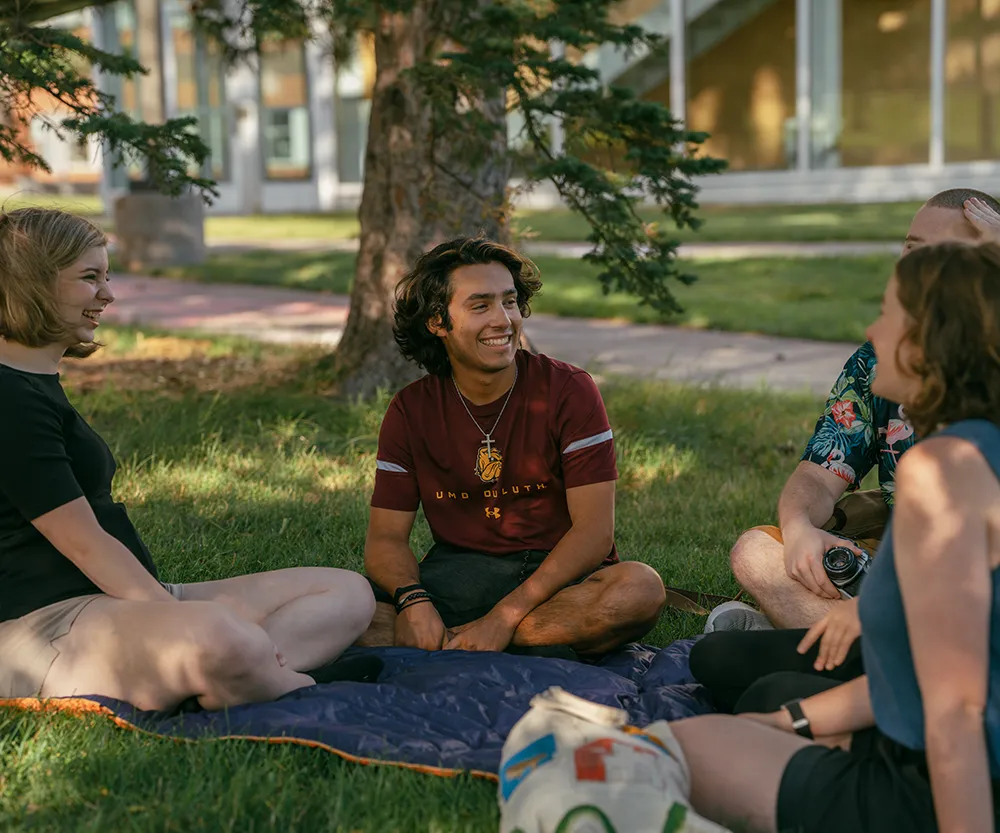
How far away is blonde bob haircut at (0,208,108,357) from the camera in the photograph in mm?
3469

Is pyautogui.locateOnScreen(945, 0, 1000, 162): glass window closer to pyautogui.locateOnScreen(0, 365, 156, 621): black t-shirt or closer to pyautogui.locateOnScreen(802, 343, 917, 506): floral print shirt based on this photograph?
pyautogui.locateOnScreen(802, 343, 917, 506): floral print shirt

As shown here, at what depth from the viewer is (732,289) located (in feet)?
42.3

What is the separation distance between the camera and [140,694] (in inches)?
137

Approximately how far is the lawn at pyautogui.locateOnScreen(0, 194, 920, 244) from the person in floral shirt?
34.0ft

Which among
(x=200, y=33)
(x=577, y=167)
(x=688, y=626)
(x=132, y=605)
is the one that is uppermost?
(x=200, y=33)

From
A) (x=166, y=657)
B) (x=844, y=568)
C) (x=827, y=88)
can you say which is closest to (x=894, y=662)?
(x=844, y=568)

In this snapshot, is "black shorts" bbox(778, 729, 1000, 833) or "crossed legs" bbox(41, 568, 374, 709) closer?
"black shorts" bbox(778, 729, 1000, 833)

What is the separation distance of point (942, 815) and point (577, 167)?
4.32 m

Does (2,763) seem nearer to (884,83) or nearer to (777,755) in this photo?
(777,755)

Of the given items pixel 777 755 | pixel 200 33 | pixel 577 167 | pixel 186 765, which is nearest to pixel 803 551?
pixel 777 755

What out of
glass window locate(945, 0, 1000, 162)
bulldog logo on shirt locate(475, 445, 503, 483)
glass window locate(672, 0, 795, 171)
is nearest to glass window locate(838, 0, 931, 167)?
glass window locate(945, 0, 1000, 162)

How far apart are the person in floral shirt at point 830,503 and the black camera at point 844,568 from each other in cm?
3

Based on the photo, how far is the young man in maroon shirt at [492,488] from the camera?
13.5 ft

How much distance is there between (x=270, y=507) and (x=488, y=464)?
1901mm
